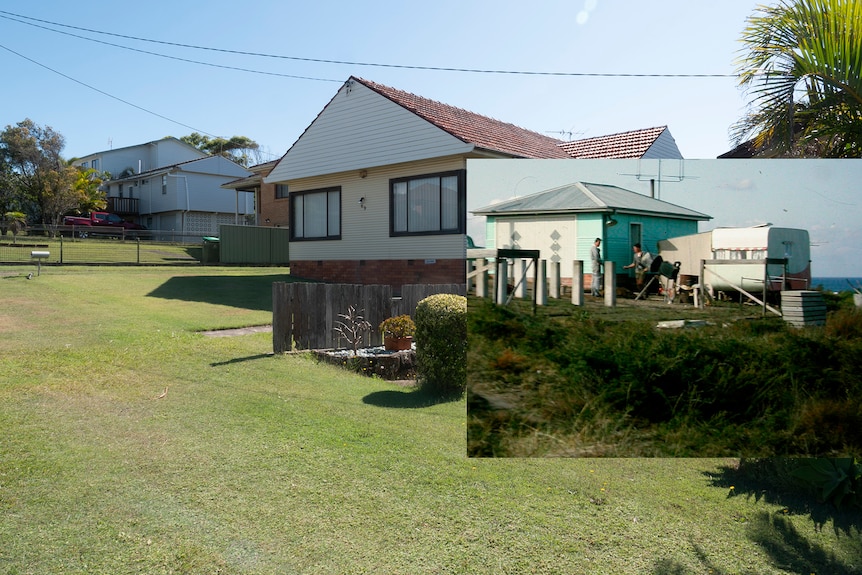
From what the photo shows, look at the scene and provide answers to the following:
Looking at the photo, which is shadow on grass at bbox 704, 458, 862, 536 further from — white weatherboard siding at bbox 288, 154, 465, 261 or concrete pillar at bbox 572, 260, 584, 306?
white weatherboard siding at bbox 288, 154, 465, 261

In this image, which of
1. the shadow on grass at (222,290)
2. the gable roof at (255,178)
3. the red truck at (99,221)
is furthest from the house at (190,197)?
the shadow on grass at (222,290)

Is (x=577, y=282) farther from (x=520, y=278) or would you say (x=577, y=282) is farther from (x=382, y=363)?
(x=382, y=363)

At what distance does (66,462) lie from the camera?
16.1 ft

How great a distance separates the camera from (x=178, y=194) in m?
45.5

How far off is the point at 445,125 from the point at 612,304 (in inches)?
536

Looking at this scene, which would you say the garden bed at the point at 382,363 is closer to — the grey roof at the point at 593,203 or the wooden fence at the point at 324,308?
the wooden fence at the point at 324,308

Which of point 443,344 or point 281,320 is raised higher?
point 281,320

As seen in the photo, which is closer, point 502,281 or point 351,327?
point 502,281

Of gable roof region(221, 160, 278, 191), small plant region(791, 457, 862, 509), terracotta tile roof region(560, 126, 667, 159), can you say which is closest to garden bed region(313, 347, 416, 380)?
small plant region(791, 457, 862, 509)

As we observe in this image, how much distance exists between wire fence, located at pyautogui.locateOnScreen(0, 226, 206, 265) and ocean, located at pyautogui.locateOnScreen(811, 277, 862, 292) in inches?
872

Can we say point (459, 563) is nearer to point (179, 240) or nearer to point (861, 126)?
point (861, 126)

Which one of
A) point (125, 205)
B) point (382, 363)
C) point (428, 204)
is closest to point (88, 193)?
point (125, 205)

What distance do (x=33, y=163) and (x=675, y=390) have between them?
1727 inches

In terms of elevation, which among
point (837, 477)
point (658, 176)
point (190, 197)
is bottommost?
point (837, 477)
